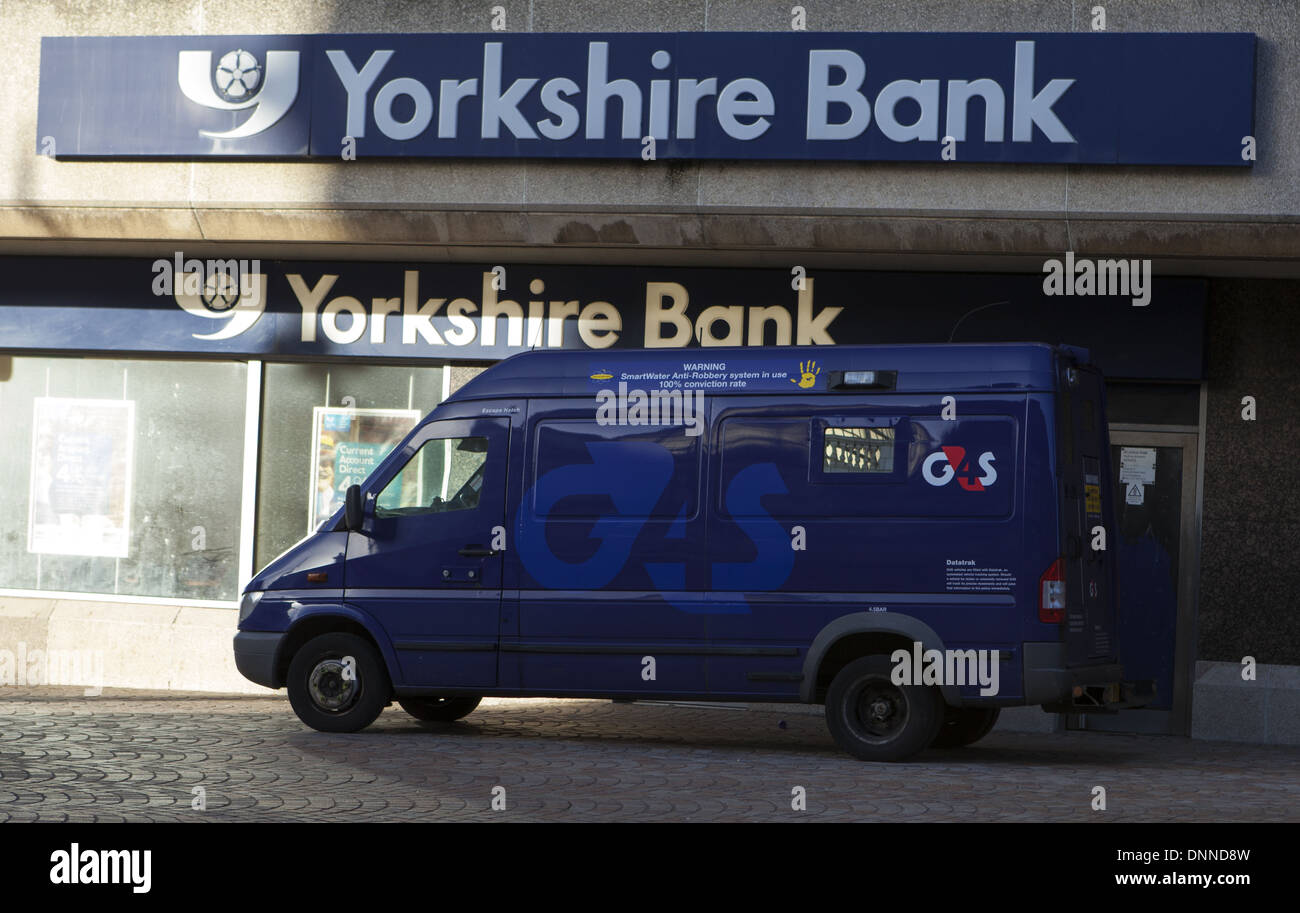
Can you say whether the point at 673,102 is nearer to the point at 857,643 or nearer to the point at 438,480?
the point at 438,480

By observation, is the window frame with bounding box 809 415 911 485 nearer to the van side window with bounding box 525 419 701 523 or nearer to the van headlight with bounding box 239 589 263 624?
the van side window with bounding box 525 419 701 523

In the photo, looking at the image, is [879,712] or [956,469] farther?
[879,712]

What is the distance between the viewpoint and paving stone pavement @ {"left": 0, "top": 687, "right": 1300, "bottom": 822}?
7871 millimetres

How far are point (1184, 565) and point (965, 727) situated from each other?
10.0 ft

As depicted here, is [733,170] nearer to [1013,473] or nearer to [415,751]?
[1013,473]

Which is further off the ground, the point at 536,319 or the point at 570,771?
the point at 536,319

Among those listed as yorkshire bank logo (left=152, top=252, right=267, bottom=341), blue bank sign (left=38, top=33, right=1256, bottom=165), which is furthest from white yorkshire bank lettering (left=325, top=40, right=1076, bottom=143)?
yorkshire bank logo (left=152, top=252, right=267, bottom=341)

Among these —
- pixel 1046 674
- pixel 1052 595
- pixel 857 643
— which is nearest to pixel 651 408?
pixel 857 643

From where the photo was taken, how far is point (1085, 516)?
32.6ft

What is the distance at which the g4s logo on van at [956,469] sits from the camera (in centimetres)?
959

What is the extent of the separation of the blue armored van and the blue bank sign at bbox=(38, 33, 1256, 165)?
2.54m

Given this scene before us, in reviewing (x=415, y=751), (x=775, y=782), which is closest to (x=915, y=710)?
(x=775, y=782)

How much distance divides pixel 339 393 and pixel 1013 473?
6860 millimetres

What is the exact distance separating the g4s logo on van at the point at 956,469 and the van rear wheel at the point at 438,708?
3.78 meters
